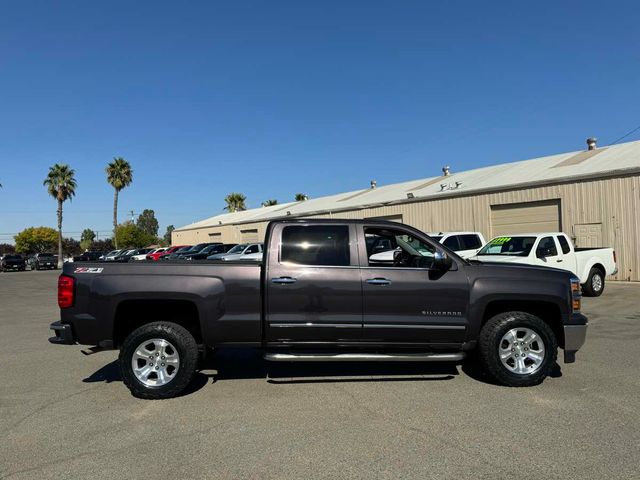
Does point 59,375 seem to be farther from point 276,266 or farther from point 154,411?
point 276,266

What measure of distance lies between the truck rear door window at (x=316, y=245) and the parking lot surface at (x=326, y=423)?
4.83ft

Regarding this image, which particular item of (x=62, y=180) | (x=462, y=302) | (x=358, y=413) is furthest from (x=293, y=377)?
(x=62, y=180)

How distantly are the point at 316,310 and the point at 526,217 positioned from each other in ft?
56.2

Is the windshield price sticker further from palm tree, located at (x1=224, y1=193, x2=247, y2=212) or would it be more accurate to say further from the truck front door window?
palm tree, located at (x1=224, y1=193, x2=247, y2=212)

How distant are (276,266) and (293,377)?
1.51m

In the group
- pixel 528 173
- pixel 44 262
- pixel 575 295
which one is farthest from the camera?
pixel 44 262

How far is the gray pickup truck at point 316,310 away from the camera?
17.5 ft

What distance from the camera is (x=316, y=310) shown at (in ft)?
17.6

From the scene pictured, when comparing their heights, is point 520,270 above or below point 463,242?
below

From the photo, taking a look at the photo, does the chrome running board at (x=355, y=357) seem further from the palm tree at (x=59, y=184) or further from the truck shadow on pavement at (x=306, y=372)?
the palm tree at (x=59, y=184)

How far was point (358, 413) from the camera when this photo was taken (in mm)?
4719

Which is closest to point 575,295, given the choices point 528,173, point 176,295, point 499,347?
point 499,347

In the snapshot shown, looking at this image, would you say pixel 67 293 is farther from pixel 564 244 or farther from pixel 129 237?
pixel 129 237

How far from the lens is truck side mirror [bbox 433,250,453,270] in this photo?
5.36 meters
